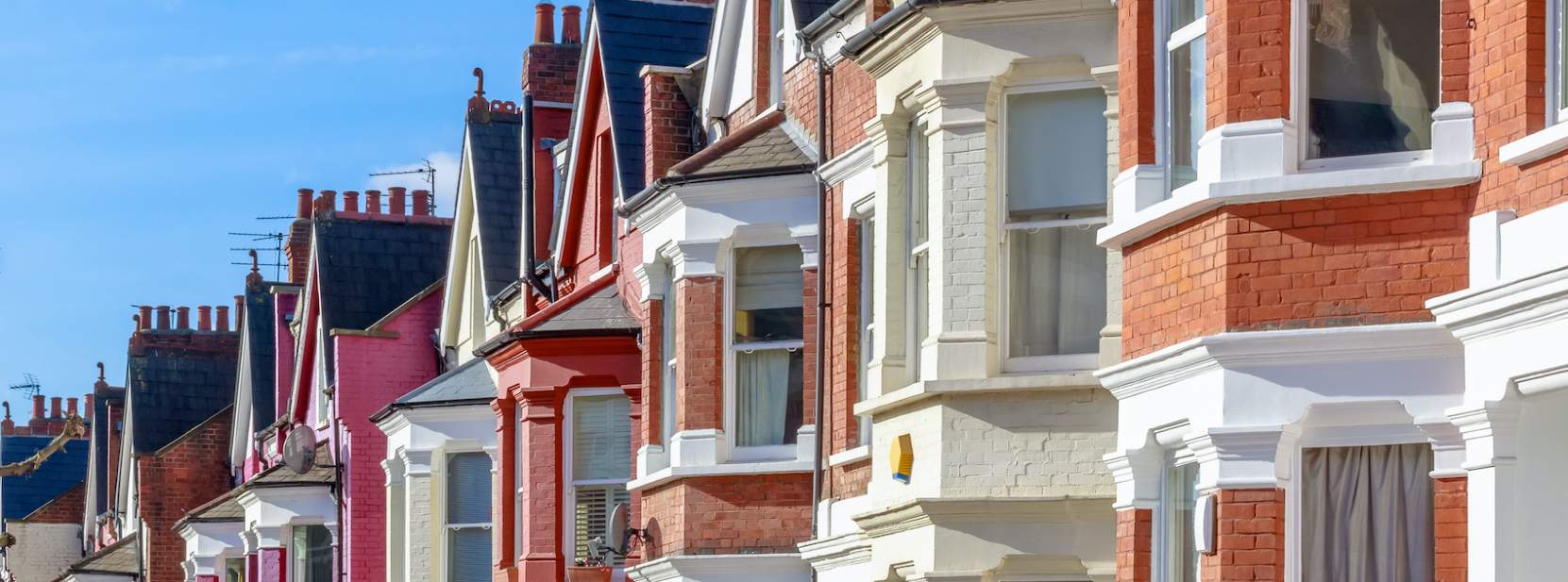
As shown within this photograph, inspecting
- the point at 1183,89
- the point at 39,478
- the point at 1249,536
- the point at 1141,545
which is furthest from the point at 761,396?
the point at 39,478

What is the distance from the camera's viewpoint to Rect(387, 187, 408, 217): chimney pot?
38.9 metres

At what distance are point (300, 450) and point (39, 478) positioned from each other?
3280 centimetres

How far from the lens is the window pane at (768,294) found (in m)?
20.0

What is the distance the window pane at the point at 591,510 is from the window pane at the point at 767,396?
14.4 feet

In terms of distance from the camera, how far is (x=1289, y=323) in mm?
11766

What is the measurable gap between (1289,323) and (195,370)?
130 ft

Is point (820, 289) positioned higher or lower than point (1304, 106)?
lower

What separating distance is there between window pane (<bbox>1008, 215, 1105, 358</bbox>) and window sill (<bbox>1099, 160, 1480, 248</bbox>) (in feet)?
9.08

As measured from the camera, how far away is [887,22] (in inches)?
639

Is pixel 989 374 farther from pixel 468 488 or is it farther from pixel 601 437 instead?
pixel 468 488

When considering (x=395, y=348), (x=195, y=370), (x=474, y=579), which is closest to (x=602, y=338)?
(x=474, y=579)

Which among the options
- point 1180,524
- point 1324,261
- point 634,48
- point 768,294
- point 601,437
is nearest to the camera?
point 1324,261

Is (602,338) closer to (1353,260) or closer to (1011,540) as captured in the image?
(1011,540)

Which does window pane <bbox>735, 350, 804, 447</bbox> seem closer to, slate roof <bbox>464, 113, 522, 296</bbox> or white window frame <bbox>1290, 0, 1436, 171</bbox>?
white window frame <bbox>1290, 0, 1436, 171</bbox>
